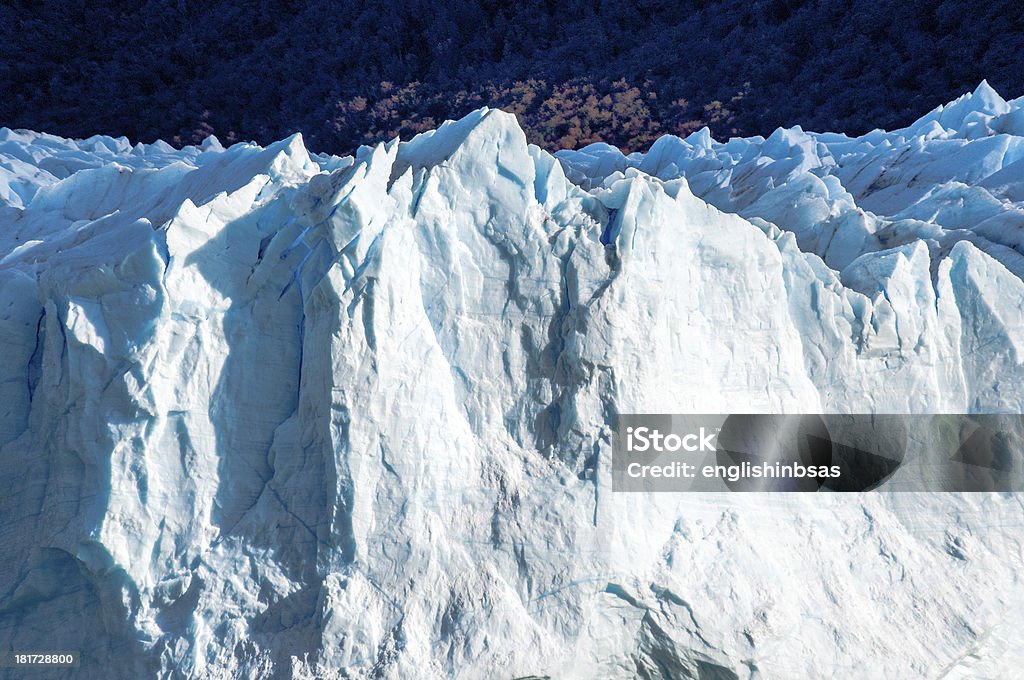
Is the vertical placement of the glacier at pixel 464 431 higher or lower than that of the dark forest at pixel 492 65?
lower

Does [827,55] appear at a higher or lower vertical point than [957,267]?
higher

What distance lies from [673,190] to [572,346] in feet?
7.26

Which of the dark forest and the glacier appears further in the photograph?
the dark forest

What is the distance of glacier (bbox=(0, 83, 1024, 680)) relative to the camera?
8.15 m

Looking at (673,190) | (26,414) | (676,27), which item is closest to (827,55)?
(676,27)

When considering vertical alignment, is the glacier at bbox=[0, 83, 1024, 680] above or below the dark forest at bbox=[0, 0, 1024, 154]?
below

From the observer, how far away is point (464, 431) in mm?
8617

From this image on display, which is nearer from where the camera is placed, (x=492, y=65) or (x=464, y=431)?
(x=464, y=431)

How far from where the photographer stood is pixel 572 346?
28.6ft

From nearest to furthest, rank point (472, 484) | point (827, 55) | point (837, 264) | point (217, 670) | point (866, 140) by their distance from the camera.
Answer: point (217, 670) < point (472, 484) < point (837, 264) < point (866, 140) < point (827, 55)

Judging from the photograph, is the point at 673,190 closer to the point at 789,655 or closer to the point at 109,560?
the point at 789,655

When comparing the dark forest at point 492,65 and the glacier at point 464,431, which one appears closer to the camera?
the glacier at point 464,431

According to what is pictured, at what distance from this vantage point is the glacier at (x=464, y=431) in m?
8.15

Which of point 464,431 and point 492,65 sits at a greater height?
point 492,65
